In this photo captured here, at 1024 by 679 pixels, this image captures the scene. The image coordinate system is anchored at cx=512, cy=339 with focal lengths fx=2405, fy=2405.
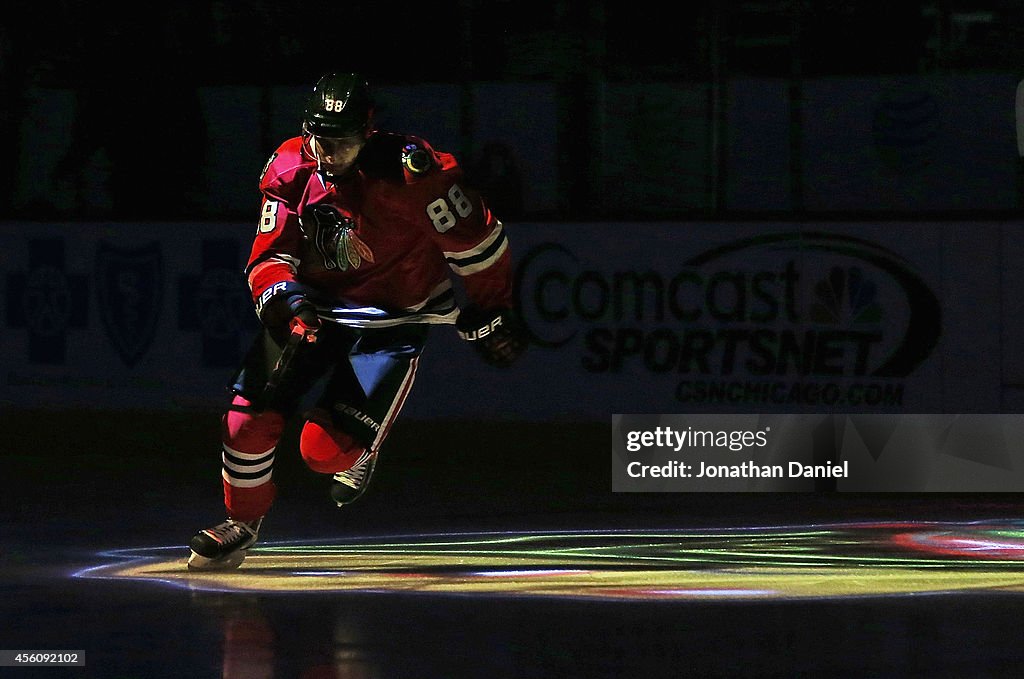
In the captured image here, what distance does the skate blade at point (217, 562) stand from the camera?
9.30 m

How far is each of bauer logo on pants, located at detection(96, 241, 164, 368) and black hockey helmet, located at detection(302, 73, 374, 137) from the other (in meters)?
6.36

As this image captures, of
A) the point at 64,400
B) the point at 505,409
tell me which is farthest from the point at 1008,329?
the point at 64,400

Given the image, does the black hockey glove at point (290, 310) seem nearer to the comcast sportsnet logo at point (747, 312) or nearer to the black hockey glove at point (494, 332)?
the black hockey glove at point (494, 332)

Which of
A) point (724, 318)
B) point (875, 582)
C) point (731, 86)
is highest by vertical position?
point (731, 86)

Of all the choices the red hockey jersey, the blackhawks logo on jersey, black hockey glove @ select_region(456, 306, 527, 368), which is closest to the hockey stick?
the red hockey jersey

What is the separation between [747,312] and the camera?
14.2 m

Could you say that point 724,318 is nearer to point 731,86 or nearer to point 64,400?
point 731,86

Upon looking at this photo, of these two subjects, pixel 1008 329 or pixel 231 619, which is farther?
pixel 1008 329

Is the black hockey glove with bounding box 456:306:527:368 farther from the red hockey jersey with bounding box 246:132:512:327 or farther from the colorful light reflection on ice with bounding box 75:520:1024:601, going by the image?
the colorful light reflection on ice with bounding box 75:520:1024:601

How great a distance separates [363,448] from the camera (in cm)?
915

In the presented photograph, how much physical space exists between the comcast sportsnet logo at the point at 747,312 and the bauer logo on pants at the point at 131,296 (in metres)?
2.35

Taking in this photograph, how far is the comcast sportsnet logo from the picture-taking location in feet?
46.2

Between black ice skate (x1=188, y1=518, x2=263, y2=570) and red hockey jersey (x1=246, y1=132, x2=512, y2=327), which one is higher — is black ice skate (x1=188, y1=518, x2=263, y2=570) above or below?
below

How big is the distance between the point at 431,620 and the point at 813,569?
6.85 ft
